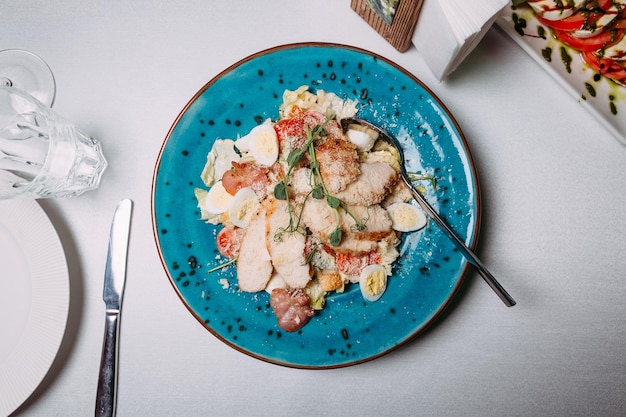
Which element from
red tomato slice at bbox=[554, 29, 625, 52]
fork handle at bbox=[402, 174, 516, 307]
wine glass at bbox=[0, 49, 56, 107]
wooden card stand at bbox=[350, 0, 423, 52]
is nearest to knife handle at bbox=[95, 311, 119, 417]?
wine glass at bbox=[0, 49, 56, 107]

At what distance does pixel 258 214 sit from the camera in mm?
1506

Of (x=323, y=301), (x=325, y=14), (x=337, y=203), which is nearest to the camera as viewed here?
(x=337, y=203)

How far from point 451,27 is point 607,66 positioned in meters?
0.66

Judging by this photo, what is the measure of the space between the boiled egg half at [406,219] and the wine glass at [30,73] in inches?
56.6

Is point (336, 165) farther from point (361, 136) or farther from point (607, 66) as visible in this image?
point (607, 66)

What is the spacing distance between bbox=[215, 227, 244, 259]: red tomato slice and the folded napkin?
925 millimetres

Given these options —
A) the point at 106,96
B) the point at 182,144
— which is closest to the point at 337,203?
the point at 182,144

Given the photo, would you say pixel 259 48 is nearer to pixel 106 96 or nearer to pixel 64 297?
pixel 106 96

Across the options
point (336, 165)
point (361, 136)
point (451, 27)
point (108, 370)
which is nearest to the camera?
point (451, 27)

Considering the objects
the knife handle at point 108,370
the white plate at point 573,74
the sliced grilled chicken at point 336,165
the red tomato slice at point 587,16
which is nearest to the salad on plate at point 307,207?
the sliced grilled chicken at point 336,165

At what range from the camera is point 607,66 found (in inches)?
58.7

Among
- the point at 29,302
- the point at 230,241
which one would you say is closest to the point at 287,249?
the point at 230,241

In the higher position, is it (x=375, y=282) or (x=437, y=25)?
(x=437, y=25)

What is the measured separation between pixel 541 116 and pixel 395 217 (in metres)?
0.69
